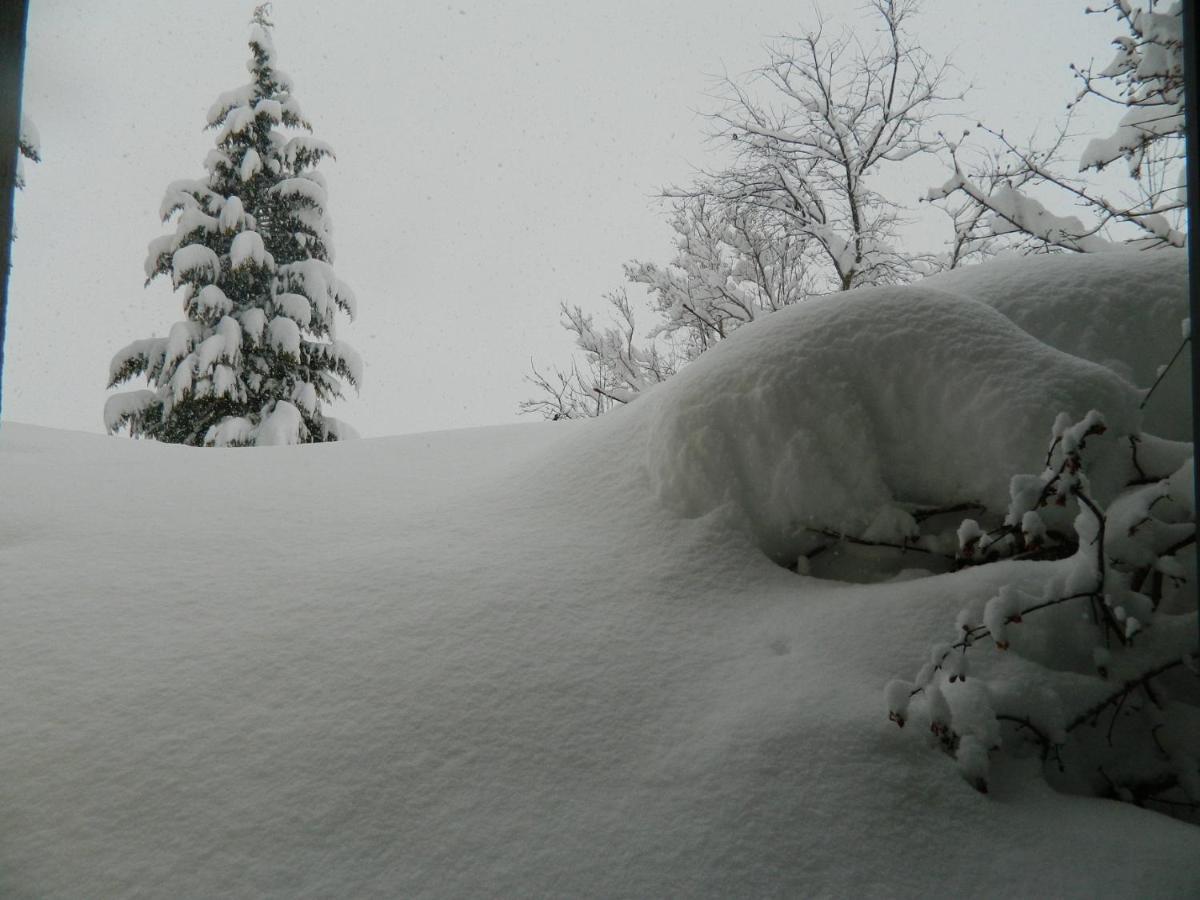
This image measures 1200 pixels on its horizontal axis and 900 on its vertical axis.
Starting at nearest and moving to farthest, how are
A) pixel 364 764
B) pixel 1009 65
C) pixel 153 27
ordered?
pixel 364 764, pixel 1009 65, pixel 153 27

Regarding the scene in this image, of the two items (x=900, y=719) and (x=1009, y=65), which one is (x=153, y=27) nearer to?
(x=1009, y=65)

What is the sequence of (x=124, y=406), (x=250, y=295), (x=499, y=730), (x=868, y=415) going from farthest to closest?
(x=250, y=295)
(x=124, y=406)
(x=868, y=415)
(x=499, y=730)

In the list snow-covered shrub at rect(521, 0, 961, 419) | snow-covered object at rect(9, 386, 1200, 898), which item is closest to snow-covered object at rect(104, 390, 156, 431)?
snow-covered shrub at rect(521, 0, 961, 419)

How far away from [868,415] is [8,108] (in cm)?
216

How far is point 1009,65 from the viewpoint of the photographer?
10.5 metres

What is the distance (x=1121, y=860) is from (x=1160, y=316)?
1956 millimetres

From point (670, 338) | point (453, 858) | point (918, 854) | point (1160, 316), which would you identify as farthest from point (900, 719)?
point (670, 338)

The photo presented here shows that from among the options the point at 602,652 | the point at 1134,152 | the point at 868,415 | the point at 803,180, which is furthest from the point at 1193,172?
the point at 803,180

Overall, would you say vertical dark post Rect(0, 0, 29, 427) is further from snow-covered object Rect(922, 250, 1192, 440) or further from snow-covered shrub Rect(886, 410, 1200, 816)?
snow-covered object Rect(922, 250, 1192, 440)

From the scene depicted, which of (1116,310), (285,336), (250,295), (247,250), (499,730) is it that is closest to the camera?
(499,730)

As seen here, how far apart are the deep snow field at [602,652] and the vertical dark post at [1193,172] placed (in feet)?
2.83

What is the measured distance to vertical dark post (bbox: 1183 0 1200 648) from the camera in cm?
105

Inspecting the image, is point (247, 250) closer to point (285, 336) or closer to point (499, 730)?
point (285, 336)

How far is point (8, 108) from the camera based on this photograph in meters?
1.11
